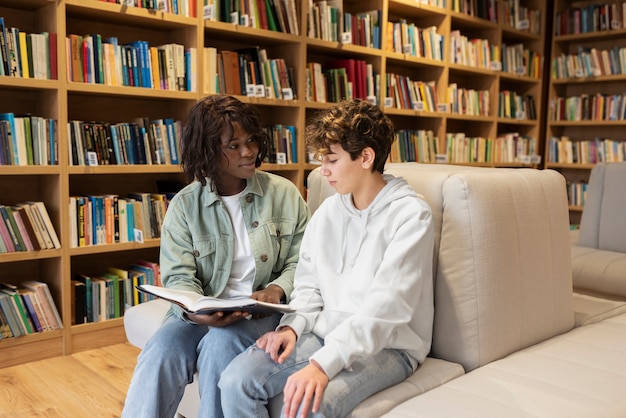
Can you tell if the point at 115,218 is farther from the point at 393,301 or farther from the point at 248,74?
the point at 393,301

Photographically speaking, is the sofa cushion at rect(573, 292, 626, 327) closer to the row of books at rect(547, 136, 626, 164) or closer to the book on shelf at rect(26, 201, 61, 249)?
the book on shelf at rect(26, 201, 61, 249)

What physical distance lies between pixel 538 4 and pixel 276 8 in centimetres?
316

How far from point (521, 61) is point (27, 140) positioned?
13.9 feet

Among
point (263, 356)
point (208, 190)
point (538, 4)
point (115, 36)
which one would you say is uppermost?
point (538, 4)

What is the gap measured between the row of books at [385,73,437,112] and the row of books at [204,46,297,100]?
3.07 ft

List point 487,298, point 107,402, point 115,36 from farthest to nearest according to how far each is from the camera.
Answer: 1. point 115,36
2. point 107,402
3. point 487,298

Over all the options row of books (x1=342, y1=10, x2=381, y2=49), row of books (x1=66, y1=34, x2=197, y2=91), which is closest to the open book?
row of books (x1=66, y1=34, x2=197, y2=91)

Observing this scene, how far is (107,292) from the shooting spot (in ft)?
9.96

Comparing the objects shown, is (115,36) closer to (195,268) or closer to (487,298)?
(195,268)

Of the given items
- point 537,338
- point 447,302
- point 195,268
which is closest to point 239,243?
point 195,268

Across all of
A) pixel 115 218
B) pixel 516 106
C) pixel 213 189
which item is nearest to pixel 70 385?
pixel 115 218

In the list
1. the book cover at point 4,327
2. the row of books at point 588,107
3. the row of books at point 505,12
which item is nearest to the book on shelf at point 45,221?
the book cover at point 4,327

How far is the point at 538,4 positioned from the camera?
5.62 m

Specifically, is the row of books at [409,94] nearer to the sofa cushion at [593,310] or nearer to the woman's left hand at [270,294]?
the sofa cushion at [593,310]
